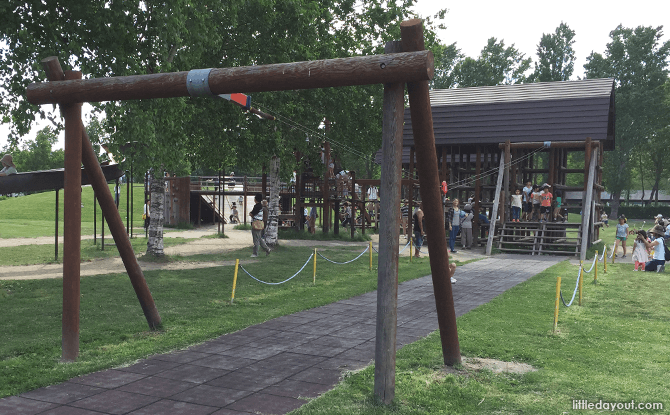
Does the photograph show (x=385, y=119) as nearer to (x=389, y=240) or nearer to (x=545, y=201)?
(x=389, y=240)

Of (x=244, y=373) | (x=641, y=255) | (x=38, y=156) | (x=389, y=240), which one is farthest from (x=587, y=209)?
(x=38, y=156)

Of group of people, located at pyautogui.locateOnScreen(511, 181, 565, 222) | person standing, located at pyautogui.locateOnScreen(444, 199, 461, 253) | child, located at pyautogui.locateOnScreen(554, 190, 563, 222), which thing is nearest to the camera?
person standing, located at pyautogui.locateOnScreen(444, 199, 461, 253)

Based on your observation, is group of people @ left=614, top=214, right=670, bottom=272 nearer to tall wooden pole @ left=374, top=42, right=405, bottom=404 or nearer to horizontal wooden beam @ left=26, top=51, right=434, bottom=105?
tall wooden pole @ left=374, top=42, right=405, bottom=404

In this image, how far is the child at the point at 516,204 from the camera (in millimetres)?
24312

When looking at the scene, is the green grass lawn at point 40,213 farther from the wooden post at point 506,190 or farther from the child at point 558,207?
the child at point 558,207

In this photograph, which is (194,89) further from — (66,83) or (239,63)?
(239,63)

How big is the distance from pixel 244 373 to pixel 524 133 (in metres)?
21.3

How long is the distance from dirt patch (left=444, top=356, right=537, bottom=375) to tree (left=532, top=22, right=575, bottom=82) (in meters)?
64.4

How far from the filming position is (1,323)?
881 centimetres

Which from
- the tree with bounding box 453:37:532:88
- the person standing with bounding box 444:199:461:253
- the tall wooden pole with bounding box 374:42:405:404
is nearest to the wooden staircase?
the person standing with bounding box 444:199:461:253

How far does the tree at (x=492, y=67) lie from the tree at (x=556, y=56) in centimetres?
287

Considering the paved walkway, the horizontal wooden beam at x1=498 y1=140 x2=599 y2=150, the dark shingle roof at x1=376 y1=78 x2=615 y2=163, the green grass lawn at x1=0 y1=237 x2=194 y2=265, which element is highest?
the dark shingle roof at x1=376 y1=78 x2=615 y2=163

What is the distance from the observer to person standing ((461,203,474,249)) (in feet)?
82.5

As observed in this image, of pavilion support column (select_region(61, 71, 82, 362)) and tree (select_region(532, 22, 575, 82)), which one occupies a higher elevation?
tree (select_region(532, 22, 575, 82))
